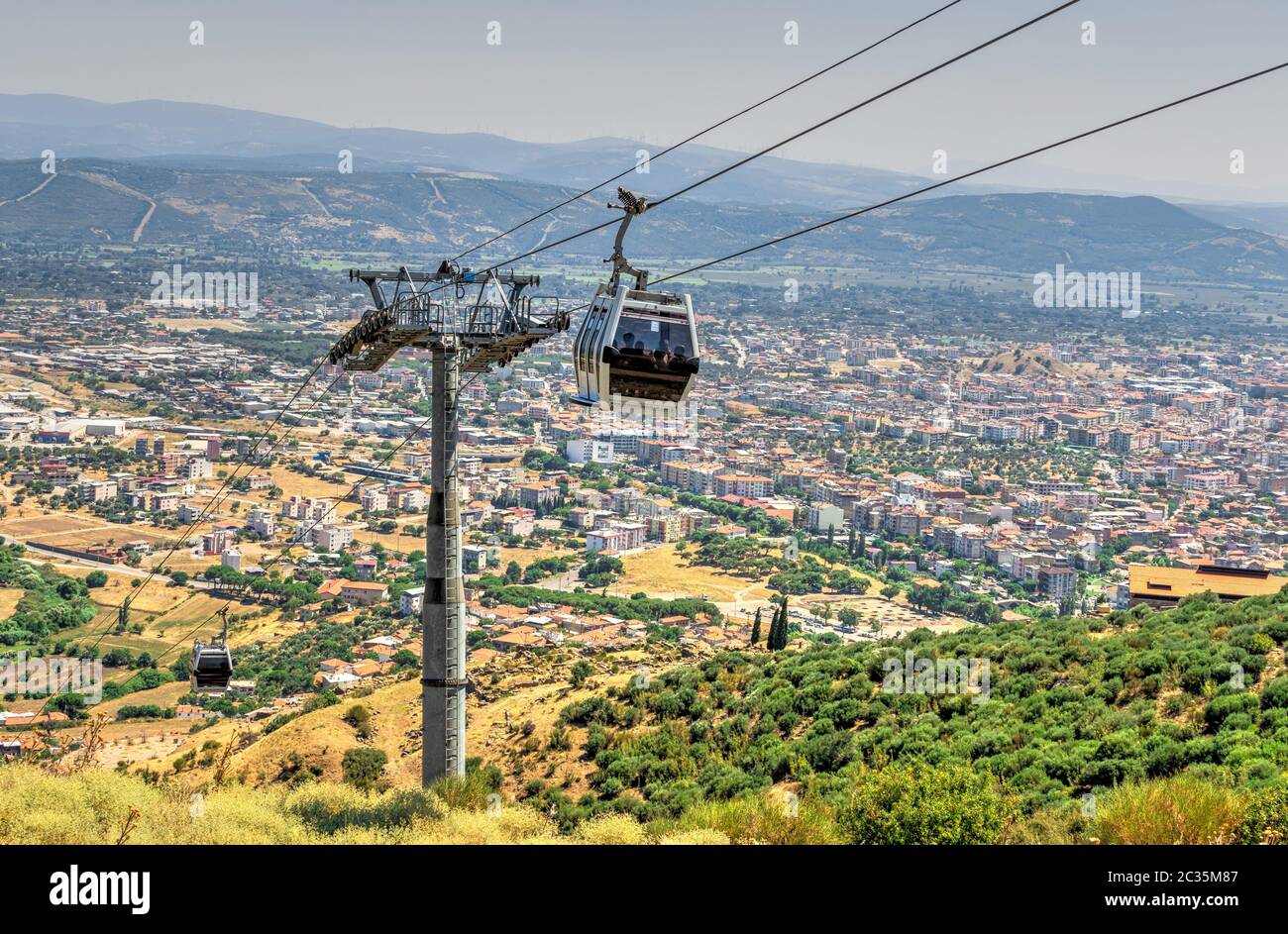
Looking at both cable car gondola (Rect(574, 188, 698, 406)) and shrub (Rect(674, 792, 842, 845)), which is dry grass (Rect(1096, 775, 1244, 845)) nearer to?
shrub (Rect(674, 792, 842, 845))

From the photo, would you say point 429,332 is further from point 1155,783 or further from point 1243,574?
point 1243,574

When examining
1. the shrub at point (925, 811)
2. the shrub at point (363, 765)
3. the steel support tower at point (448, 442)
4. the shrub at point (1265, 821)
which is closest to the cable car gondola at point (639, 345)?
the steel support tower at point (448, 442)

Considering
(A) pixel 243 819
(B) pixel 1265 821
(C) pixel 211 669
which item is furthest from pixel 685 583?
(B) pixel 1265 821

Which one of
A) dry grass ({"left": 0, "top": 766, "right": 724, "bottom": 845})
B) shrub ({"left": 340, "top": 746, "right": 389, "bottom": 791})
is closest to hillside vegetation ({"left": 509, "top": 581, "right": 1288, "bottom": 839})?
dry grass ({"left": 0, "top": 766, "right": 724, "bottom": 845})

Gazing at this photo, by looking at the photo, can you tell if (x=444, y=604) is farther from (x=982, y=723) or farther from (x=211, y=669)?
(x=982, y=723)
